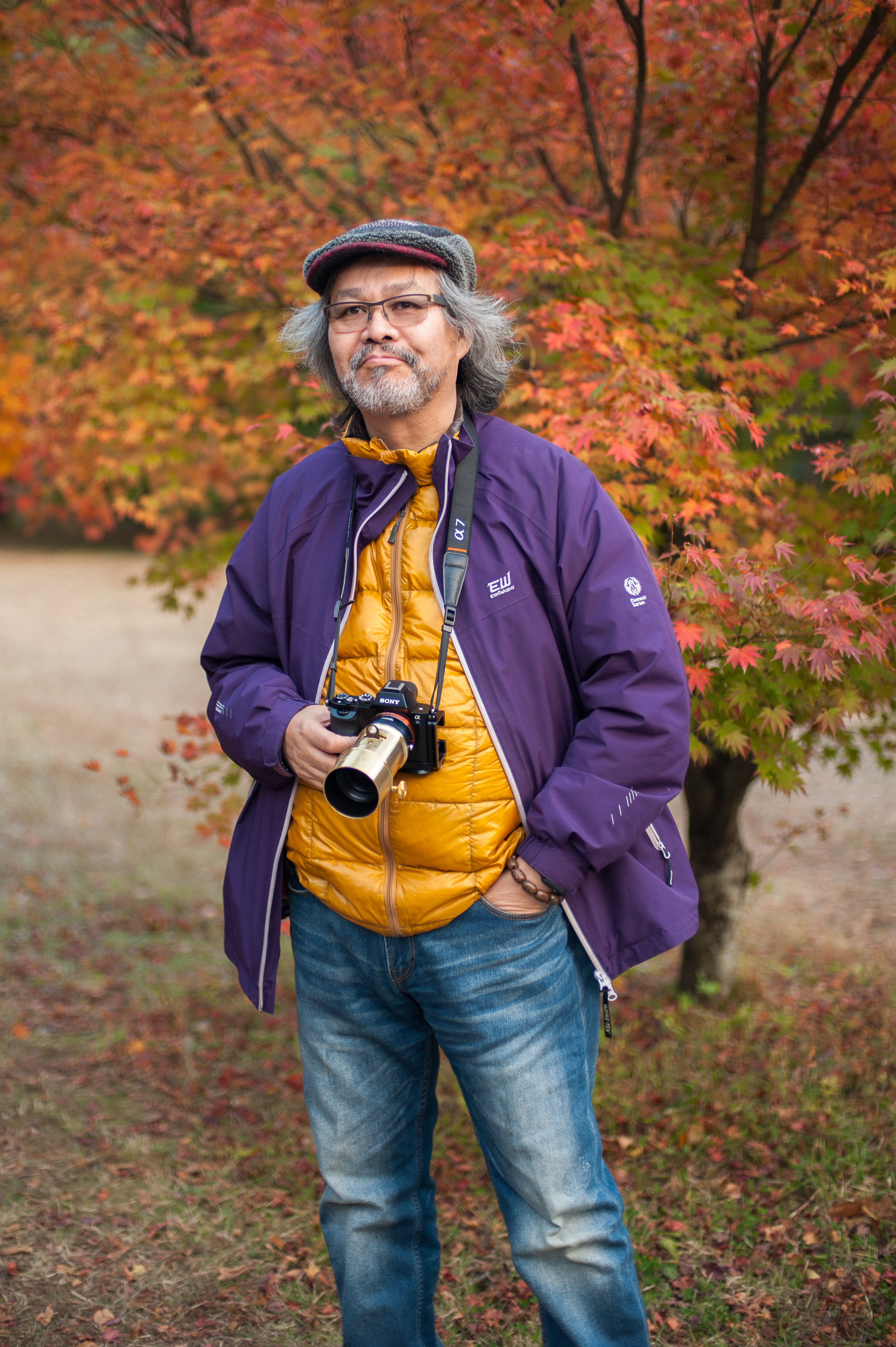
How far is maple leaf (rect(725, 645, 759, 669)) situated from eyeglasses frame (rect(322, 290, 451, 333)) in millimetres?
1172

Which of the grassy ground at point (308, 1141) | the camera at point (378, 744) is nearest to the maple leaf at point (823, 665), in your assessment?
the camera at point (378, 744)

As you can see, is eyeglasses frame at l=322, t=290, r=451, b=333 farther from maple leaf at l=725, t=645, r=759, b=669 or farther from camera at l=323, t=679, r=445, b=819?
maple leaf at l=725, t=645, r=759, b=669

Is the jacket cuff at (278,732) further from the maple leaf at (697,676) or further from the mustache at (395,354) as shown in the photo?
the maple leaf at (697,676)

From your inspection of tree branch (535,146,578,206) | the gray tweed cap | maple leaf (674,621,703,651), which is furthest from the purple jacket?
tree branch (535,146,578,206)

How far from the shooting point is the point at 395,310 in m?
2.08

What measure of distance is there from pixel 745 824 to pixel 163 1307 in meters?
5.97

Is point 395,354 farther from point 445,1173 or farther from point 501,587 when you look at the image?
point 445,1173

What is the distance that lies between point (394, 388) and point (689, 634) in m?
1.06

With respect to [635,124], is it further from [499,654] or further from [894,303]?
[499,654]

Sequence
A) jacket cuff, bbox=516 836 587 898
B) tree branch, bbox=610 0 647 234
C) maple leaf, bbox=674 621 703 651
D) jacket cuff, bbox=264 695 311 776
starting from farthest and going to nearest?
tree branch, bbox=610 0 647 234, maple leaf, bbox=674 621 703 651, jacket cuff, bbox=264 695 311 776, jacket cuff, bbox=516 836 587 898

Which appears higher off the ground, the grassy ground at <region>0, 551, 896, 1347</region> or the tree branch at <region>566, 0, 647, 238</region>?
the tree branch at <region>566, 0, 647, 238</region>

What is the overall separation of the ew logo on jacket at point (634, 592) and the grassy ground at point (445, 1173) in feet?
6.54

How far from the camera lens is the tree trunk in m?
4.43

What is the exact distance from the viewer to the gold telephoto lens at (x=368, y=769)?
1.74 metres
